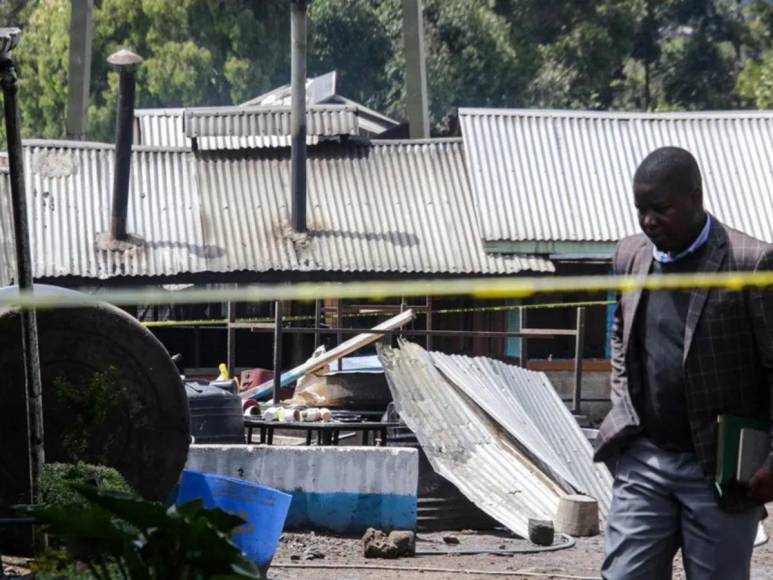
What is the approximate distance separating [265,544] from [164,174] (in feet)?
48.1

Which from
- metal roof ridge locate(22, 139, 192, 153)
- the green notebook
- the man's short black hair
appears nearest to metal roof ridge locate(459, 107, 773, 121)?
metal roof ridge locate(22, 139, 192, 153)

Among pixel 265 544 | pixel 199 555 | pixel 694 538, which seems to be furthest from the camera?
pixel 265 544

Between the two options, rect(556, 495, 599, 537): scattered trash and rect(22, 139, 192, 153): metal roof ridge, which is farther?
rect(22, 139, 192, 153): metal roof ridge

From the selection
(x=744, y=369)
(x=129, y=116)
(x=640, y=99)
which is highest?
(x=640, y=99)

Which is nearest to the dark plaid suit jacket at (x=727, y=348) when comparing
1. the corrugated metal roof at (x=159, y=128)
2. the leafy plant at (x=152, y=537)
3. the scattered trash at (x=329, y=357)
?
the leafy plant at (x=152, y=537)

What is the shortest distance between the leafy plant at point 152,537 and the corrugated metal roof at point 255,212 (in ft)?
50.7

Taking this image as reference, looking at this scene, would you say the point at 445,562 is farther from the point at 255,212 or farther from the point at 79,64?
the point at 79,64

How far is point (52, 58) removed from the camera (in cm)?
3875

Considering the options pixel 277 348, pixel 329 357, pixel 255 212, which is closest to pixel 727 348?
pixel 277 348

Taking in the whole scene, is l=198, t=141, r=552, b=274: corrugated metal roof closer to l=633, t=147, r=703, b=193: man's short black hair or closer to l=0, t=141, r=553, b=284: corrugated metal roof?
l=0, t=141, r=553, b=284: corrugated metal roof

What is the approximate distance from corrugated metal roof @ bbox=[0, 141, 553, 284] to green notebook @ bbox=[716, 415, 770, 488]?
588 inches

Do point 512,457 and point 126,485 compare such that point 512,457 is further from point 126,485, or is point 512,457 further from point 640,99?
point 640,99

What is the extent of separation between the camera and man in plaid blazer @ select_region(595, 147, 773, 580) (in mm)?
4879

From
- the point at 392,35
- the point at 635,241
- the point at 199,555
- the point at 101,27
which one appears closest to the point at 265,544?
the point at 635,241
